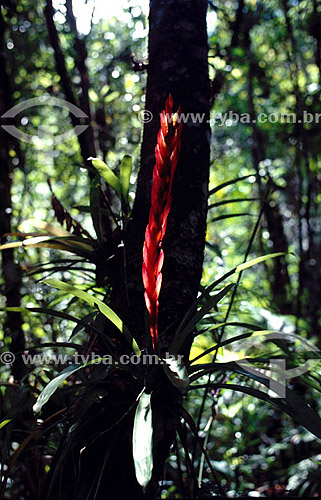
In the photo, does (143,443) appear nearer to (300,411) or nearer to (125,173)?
(300,411)

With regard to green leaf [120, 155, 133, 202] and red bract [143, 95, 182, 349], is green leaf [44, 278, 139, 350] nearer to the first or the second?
red bract [143, 95, 182, 349]

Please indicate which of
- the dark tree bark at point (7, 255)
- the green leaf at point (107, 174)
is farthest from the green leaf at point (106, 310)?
the dark tree bark at point (7, 255)

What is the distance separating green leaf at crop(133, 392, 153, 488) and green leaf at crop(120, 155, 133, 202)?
1.84 feet

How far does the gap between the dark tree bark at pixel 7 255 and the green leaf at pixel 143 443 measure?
694 millimetres

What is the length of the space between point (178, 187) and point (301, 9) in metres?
2.22

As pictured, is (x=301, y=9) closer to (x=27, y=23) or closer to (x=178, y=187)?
(x=27, y=23)

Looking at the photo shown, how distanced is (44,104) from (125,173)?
6.26 feet

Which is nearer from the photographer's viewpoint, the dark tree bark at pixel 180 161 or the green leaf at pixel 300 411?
the green leaf at pixel 300 411

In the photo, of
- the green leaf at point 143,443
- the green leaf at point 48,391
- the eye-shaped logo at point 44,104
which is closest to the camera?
the green leaf at point 143,443

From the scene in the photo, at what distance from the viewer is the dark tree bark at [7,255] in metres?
1.52

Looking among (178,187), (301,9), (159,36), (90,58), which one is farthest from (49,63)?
(178,187)

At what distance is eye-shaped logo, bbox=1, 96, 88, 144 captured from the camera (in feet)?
5.95

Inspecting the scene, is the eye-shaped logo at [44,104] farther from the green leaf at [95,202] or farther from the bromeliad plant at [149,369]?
the bromeliad plant at [149,369]

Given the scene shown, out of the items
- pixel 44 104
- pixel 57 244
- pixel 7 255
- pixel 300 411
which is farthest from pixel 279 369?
pixel 44 104
